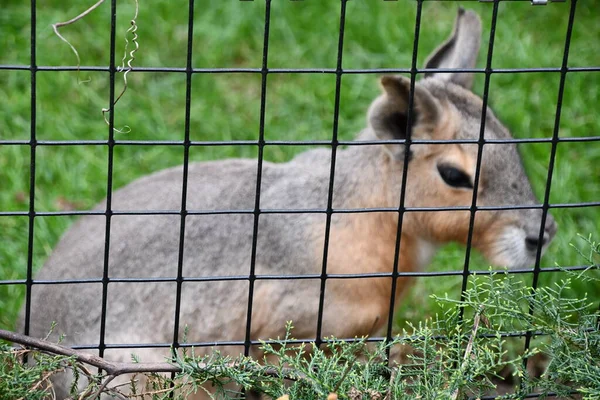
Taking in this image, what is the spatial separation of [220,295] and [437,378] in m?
1.44

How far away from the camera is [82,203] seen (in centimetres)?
503

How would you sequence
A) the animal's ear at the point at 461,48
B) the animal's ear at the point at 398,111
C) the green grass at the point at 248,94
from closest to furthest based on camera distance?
the animal's ear at the point at 398,111 < the animal's ear at the point at 461,48 < the green grass at the point at 248,94

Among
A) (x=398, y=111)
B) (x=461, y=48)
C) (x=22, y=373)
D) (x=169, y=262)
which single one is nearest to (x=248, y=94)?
(x=461, y=48)

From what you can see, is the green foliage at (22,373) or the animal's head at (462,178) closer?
the green foliage at (22,373)

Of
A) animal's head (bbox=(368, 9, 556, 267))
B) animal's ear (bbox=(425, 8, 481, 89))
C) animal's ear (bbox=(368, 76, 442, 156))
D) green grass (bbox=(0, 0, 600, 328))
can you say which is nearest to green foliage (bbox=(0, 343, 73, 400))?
animal's ear (bbox=(368, 76, 442, 156))

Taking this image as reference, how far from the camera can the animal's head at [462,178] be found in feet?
12.5

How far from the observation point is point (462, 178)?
384 cm

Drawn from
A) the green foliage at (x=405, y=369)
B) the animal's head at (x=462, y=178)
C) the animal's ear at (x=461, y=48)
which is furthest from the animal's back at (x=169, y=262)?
the green foliage at (x=405, y=369)

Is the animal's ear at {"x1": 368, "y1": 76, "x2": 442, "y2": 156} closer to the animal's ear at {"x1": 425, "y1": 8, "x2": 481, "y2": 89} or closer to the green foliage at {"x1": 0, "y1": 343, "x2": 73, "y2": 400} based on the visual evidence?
the animal's ear at {"x1": 425, "y1": 8, "x2": 481, "y2": 89}

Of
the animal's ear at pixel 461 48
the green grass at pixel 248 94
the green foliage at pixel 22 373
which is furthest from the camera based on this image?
the green grass at pixel 248 94

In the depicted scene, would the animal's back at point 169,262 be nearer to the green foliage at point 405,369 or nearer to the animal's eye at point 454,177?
the animal's eye at point 454,177

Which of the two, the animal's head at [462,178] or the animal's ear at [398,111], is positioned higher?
the animal's ear at [398,111]

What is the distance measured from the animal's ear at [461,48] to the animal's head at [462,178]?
186 millimetres

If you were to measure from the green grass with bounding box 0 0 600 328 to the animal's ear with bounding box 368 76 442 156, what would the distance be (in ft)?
3.70
